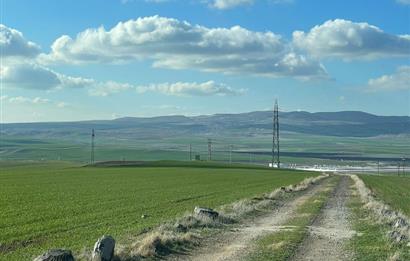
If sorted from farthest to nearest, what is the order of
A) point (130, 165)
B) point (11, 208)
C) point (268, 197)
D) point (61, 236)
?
1. point (130, 165)
2. point (268, 197)
3. point (11, 208)
4. point (61, 236)

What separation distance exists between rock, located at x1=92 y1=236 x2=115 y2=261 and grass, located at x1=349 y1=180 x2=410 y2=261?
786cm

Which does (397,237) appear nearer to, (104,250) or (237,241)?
(237,241)

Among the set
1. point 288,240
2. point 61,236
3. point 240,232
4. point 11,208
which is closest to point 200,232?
point 240,232

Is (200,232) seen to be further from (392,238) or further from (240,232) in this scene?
(392,238)

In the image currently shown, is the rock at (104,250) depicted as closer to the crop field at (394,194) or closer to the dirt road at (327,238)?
the dirt road at (327,238)

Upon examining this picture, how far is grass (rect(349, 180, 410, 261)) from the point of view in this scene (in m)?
20.0

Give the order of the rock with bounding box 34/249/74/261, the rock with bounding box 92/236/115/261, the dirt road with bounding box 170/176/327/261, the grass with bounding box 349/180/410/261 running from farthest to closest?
the grass with bounding box 349/180/410/261, the dirt road with bounding box 170/176/327/261, the rock with bounding box 92/236/115/261, the rock with bounding box 34/249/74/261

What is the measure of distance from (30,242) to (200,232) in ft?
21.7

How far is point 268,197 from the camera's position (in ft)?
154

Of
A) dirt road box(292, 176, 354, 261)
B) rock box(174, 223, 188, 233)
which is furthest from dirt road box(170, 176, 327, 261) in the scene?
dirt road box(292, 176, 354, 261)

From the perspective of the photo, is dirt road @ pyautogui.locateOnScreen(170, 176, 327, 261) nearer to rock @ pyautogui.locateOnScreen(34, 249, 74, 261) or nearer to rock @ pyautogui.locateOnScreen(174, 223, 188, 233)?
rock @ pyautogui.locateOnScreen(174, 223, 188, 233)

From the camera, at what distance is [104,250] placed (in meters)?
17.6

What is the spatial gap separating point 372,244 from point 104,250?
10.3m

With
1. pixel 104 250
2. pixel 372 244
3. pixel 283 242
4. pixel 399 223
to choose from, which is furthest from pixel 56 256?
pixel 399 223
